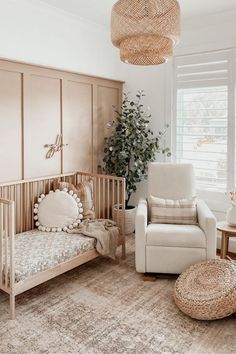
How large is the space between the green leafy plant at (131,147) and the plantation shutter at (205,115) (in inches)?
12.7

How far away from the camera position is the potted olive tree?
4.24 m

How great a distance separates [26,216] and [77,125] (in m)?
1.25

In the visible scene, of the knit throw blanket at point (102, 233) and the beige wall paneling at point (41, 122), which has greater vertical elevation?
the beige wall paneling at point (41, 122)

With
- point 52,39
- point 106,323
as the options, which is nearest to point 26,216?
point 106,323

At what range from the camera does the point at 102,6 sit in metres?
3.61

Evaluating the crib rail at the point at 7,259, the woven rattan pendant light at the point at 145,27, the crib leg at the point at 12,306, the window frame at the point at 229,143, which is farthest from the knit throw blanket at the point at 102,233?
the woven rattan pendant light at the point at 145,27

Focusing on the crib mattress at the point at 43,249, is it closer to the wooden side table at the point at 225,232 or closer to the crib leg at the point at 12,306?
the crib leg at the point at 12,306

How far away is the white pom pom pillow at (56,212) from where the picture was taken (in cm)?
341

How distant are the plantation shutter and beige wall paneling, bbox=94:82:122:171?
33.0 inches

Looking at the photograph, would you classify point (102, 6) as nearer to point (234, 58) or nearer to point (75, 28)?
point (75, 28)

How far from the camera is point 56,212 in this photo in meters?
3.43

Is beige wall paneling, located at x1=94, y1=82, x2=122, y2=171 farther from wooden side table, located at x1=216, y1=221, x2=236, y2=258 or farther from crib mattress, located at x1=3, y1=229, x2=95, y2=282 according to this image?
wooden side table, located at x1=216, y1=221, x2=236, y2=258

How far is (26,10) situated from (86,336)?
9.75 feet

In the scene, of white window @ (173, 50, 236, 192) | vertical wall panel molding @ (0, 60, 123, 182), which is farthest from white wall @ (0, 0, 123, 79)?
white window @ (173, 50, 236, 192)
